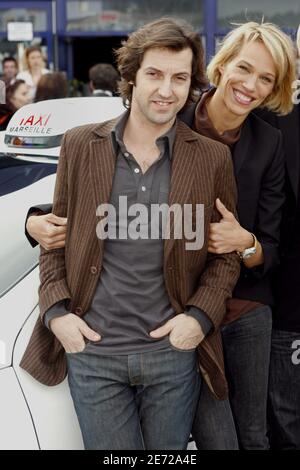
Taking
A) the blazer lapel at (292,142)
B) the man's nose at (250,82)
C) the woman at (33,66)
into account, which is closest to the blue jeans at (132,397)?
the blazer lapel at (292,142)

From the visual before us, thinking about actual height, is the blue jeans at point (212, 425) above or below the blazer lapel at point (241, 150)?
below

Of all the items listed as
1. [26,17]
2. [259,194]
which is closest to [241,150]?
[259,194]

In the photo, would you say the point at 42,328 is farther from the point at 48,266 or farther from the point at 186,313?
the point at 186,313

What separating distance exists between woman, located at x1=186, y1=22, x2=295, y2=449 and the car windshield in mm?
542

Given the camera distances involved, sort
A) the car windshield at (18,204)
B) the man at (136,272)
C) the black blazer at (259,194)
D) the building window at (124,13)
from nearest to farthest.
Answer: the man at (136,272), the car windshield at (18,204), the black blazer at (259,194), the building window at (124,13)

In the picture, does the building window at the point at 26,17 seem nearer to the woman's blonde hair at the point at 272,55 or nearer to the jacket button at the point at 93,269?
the woman's blonde hair at the point at 272,55

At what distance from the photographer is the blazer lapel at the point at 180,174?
1.80m

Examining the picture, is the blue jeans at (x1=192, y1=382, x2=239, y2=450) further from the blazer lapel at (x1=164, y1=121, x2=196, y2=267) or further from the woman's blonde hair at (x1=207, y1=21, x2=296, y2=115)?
the woman's blonde hair at (x1=207, y1=21, x2=296, y2=115)

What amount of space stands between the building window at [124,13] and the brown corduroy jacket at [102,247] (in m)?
8.41

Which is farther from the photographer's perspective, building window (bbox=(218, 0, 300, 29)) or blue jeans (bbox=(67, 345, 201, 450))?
building window (bbox=(218, 0, 300, 29))

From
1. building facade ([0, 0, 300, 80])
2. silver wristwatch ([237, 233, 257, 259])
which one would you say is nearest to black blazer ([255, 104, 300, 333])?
silver wristwatch ([237, 233, 257, 259])

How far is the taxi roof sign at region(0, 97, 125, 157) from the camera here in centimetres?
257

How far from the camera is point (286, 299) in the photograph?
89.0 inches
